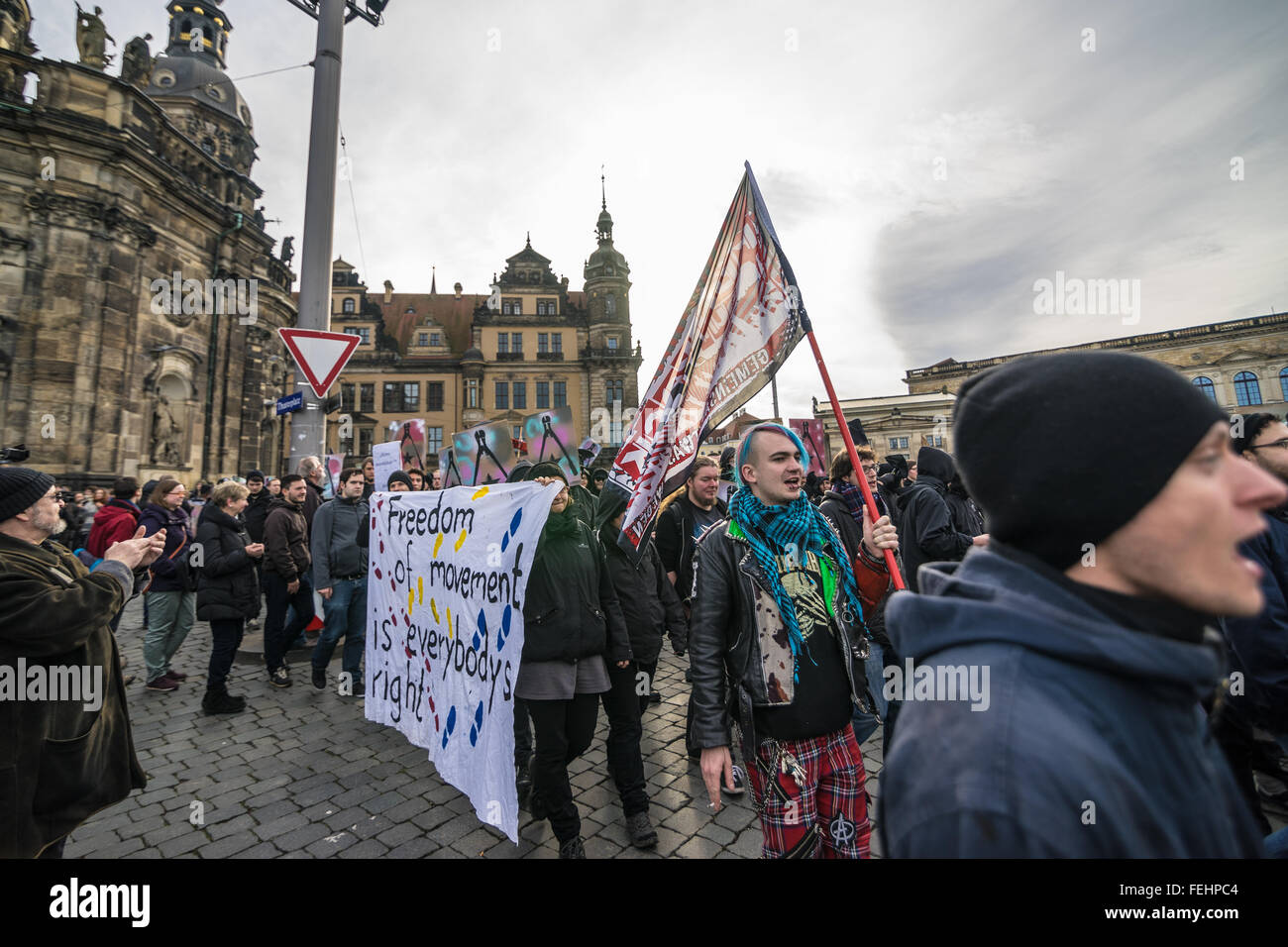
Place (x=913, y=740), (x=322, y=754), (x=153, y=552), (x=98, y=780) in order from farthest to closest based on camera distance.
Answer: (x=322, y=754) < (x=153, y=552) < (x=98, y=780) < (x=913, y=740)

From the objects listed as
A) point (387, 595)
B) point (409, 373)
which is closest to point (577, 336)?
point (409, 373)

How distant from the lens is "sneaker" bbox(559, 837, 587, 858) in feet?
10.3

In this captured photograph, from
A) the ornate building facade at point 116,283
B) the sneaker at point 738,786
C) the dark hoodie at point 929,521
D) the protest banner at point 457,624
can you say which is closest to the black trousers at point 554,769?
the protest banner at point 457,624

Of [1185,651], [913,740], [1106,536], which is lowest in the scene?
[913,740]

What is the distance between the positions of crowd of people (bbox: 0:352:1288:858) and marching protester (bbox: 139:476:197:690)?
0.09 feet

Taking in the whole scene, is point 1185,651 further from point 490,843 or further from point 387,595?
point 387,595

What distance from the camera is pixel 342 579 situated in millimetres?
5941

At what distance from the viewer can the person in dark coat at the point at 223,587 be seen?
17.7 feet

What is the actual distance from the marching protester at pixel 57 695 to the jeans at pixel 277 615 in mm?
3611

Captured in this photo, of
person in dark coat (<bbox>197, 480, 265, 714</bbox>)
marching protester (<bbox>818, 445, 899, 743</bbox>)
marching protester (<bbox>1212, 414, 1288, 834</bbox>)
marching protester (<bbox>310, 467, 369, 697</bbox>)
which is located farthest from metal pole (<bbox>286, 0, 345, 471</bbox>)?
marching protester (<bbox>1212, 414, 1288, 834</bbox>)

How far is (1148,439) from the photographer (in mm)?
941

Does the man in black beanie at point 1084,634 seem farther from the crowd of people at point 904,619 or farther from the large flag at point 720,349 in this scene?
the large flag at point 720,349

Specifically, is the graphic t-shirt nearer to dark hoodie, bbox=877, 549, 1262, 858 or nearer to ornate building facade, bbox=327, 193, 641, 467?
dark hoodie, bbox=877, 549, 1262, 858
